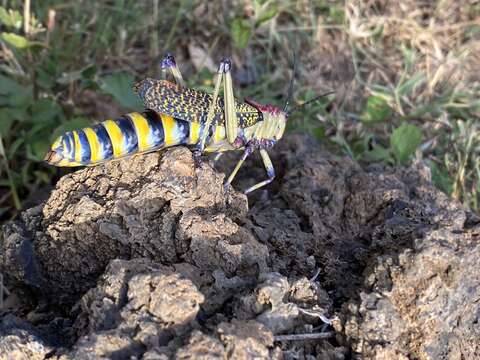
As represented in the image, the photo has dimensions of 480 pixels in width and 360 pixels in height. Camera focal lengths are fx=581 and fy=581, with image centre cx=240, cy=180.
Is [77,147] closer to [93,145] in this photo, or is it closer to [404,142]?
[93,145]

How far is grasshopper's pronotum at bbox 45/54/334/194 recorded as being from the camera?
2508 millimetres

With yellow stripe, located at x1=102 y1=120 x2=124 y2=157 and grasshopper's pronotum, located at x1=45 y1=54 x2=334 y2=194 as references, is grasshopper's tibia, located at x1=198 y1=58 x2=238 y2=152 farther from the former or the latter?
Result: yellow stripe, located at x1=102 y1=120 x2=124 y2=157

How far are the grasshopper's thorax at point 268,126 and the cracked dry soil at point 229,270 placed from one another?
0.48 m

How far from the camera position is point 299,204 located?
2822 mm

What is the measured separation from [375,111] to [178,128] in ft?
6.58

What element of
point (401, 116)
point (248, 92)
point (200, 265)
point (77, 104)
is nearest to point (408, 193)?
point (200, 265)

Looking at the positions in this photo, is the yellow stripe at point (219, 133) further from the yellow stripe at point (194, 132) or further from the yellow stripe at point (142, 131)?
the yellow stripe at point (142, 131)

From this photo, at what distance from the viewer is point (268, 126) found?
3.24 metres

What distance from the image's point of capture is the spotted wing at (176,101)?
2777 millimetres

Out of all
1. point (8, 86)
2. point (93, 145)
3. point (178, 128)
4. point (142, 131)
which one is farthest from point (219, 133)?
point (8, 86)

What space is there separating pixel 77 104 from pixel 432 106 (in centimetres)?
267

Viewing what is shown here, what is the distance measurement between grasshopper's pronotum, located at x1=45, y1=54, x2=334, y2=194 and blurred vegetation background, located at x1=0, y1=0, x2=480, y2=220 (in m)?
0.86

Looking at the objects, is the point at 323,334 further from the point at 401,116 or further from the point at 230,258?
the point at 401,116

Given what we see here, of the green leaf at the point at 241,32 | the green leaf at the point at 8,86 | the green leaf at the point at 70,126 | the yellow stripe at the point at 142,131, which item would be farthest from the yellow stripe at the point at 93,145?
the green leaf at the point at 241,32
